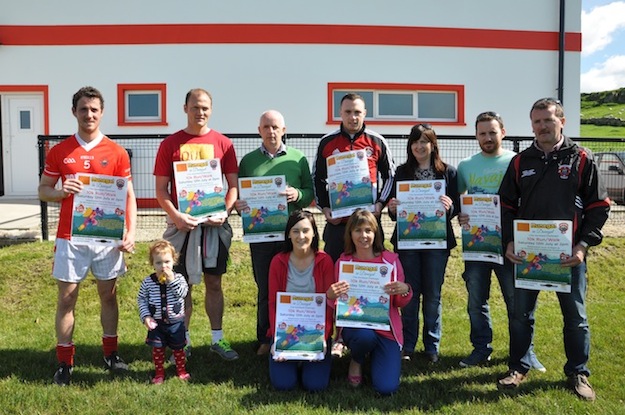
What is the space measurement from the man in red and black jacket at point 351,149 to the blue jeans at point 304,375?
961 millimetres

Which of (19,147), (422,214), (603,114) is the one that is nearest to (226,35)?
(19,147)

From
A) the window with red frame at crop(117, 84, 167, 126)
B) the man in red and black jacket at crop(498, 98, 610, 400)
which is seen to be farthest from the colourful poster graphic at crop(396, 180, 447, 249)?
the window with red frame at crop(117, 84, 167, 126)

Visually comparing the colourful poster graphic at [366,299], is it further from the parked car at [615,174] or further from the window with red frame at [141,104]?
the window with red frame at [141,104]

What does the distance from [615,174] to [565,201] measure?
7.42 m

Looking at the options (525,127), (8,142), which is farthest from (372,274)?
(8,142)

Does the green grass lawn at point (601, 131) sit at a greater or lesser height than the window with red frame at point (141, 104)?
greater

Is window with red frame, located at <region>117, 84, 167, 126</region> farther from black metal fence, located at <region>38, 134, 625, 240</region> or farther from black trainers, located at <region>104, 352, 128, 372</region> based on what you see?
black trainers, located at <region>104, 352, 128, 372</region>

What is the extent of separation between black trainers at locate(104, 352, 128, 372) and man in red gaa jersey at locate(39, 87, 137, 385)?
29cm

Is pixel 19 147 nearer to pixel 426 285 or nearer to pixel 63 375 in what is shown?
pixel 63 375

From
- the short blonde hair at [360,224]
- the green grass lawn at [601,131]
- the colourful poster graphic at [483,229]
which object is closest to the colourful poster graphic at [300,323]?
the short blonde hair at [360,224]

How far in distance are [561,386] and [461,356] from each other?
3.00ft

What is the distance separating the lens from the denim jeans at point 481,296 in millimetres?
4180

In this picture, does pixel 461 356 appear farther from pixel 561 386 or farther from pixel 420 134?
pixel 420 134

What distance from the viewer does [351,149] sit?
429 centimetres
